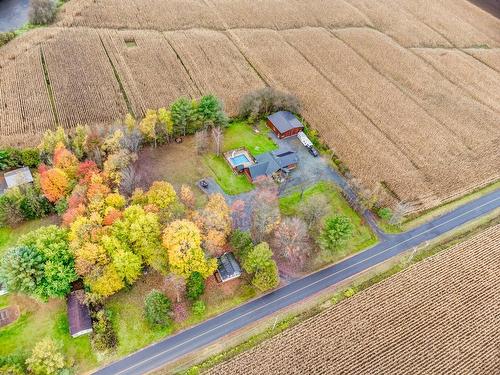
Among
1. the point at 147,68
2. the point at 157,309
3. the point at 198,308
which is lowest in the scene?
the point at 198,308

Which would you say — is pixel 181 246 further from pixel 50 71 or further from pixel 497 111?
pixel 497 111

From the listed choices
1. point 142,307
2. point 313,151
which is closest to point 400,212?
point 313,151

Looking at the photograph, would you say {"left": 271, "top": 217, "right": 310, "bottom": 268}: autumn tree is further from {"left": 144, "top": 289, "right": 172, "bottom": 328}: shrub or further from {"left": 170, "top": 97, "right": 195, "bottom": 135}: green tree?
{"left": 170, "top": 97, "right": 195, "bottom": 135}: green tree

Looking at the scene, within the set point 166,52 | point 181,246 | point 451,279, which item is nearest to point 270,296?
point 181,246

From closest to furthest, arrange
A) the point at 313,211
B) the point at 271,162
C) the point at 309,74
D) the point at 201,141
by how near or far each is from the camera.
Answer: the point at 313,211 < the point at 271,162 < the point at 201,141 < the point at 309,74

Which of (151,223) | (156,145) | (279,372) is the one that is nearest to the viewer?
(279,372)

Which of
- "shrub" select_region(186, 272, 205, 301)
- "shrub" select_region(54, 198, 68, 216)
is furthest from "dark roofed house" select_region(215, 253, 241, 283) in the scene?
"shrub" select_region(54, 198, 68, 216)

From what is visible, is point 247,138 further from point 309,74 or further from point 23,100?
point 23,100
